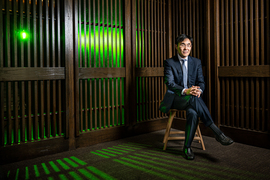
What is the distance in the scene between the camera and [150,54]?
3.75m

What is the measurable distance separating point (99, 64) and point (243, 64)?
1.98 meters

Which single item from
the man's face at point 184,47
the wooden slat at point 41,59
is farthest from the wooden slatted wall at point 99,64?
the man's face at point 184,47

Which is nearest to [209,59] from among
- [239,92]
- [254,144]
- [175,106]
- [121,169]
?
[239,92]

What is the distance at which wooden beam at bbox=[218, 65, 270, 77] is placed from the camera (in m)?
2.71

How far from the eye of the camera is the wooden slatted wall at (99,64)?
2896 millimetres

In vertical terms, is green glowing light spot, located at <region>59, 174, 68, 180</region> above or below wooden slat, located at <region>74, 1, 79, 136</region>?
below

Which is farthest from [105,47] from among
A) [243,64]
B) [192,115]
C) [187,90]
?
[243,64]

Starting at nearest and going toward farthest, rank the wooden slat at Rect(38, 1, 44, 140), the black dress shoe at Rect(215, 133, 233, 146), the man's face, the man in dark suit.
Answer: the black dress shoe at Rect(215, 133, 233, 146) → the man in dark suit → the wooden slat at Rect(38, 1, 44, 140) → the man's face

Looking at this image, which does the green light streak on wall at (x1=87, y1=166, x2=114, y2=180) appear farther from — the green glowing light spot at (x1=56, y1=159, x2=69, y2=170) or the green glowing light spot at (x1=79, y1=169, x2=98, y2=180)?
the green glowing light spot at (x1=56, y1=159, x2=69, y2=170)

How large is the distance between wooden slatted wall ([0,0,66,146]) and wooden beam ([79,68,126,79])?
0.29 metres

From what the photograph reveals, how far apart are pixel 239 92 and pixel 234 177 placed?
4.79 feet

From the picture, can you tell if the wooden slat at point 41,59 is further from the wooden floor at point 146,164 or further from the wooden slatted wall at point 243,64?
the wooden slatted wall at point 243,64

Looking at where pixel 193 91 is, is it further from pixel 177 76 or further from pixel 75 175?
pixel 75 175

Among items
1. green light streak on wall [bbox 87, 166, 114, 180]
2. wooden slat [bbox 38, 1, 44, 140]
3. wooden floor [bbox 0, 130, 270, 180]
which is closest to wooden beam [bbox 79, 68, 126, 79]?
wooden slat [bbox 38, 1, 44, 140]
